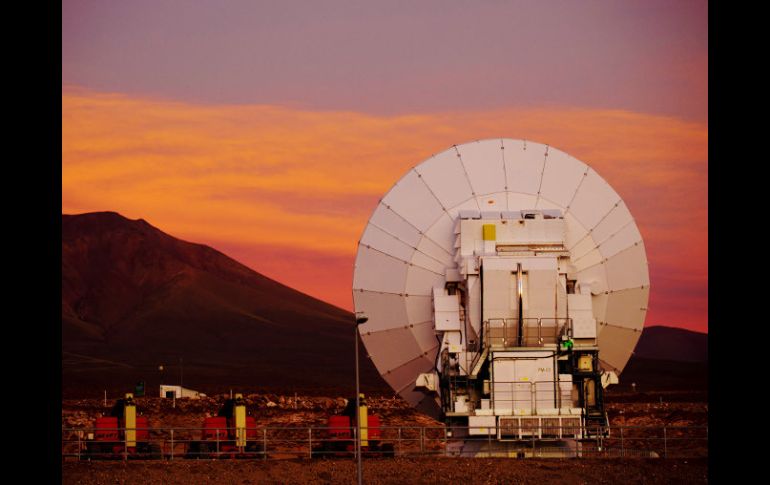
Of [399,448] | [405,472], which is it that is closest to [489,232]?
[405,472]

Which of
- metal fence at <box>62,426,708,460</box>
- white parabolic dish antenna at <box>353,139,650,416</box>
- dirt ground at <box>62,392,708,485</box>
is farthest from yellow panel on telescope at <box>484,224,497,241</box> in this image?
dirt ground at <box>62,392,708,485</box>

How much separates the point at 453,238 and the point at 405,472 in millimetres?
6386

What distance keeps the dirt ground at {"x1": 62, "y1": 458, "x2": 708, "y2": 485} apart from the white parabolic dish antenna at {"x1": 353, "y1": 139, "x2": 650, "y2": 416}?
259cm

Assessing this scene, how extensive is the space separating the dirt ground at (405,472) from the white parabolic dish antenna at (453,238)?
2.59 m

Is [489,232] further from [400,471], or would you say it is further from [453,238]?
[400,471]

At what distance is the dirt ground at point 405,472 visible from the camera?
121 ft

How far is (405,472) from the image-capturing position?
37812 millimetres

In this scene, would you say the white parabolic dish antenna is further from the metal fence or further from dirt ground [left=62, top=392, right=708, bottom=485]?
dirt ground [left=62, top=392, right=708, bottom=485]

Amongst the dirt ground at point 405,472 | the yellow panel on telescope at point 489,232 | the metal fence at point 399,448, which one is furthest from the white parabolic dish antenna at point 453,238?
the dirt ground at point 405,472

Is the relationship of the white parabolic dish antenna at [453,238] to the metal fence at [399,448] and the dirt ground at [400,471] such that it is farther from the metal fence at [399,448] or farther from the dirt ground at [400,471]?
the dirt ground at [400,471]

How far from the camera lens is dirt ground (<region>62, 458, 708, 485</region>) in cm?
3700

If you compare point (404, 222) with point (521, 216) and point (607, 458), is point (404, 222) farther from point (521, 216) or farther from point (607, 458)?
point (607, 458)
